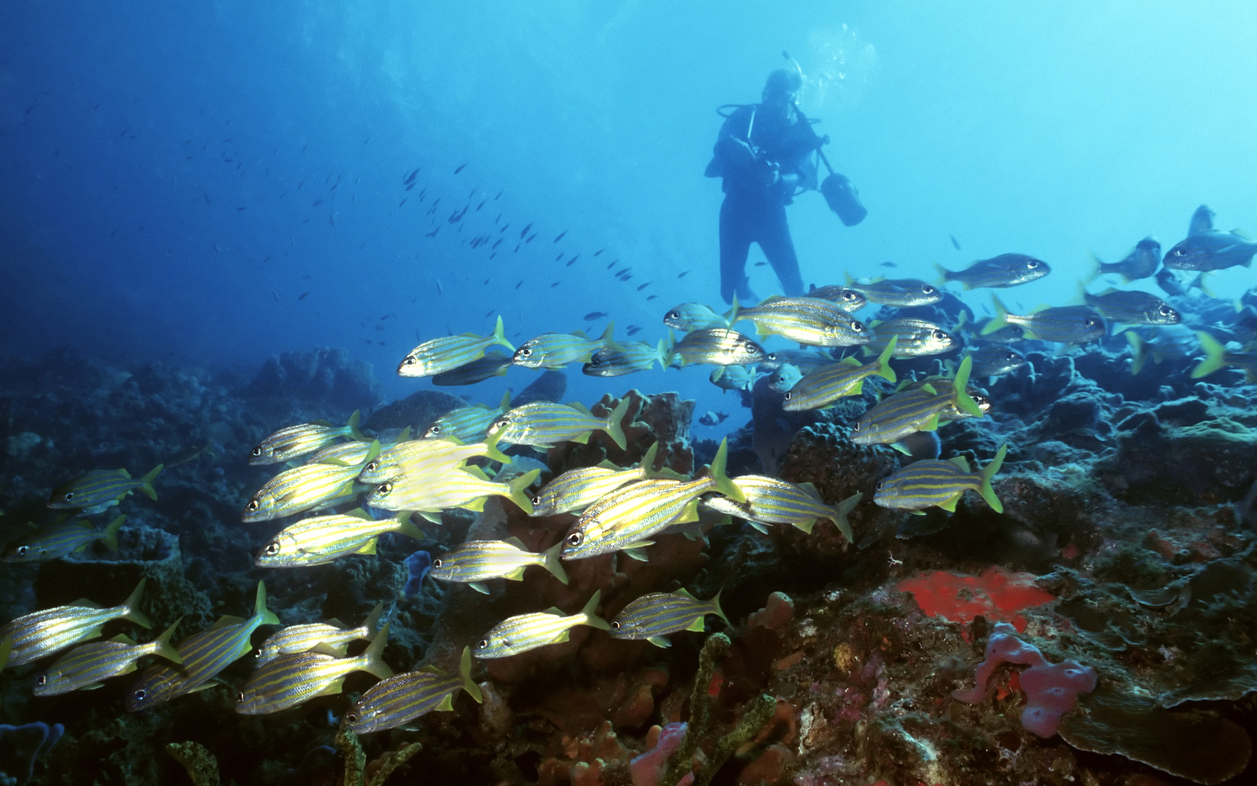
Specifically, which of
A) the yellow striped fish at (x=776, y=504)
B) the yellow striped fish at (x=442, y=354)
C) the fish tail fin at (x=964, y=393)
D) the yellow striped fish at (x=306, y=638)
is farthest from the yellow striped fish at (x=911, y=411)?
the yellow striped fish at (x=306, y=638)

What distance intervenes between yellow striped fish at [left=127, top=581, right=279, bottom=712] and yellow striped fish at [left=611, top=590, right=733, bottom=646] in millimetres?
2310

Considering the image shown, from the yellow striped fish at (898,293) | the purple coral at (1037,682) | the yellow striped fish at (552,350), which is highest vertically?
the yellow striped fish at (898,293)

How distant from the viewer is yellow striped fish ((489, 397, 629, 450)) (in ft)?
12.6

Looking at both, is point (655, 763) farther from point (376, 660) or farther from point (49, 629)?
point (49, 629)

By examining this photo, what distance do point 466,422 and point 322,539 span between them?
5.99 ft

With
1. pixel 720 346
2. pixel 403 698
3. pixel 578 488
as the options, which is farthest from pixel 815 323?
pixel 403 698

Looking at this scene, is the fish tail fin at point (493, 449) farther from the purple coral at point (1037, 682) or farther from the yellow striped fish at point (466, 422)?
the purple coral at point (1037, 682)

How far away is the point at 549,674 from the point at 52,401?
71.8 ft

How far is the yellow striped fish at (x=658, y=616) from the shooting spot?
10.2ft

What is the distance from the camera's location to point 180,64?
6091cm

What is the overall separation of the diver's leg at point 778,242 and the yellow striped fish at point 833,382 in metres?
15.8

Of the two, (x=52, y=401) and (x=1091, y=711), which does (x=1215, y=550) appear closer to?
(x=1091, y=711)

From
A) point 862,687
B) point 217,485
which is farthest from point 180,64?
point 862,687

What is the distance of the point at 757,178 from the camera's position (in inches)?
712
